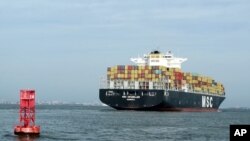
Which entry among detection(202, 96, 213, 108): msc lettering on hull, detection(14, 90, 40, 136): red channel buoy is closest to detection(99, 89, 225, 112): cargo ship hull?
detection(202, 96, 213, 108): msc lettering on hull

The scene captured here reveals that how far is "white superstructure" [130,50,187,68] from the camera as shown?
395 ft

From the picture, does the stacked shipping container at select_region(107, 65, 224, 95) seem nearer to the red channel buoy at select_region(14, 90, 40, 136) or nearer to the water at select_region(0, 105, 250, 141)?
the water at select_region(0, 105, 250, 141)

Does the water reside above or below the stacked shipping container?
below

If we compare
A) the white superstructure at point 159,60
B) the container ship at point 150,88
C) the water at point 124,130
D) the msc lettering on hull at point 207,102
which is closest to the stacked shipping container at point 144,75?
the container ship at point 150,88

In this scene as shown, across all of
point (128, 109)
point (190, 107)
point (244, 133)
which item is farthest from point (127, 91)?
point (244, 133)

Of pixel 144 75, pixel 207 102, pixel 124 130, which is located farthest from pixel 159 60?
pixel 124 130

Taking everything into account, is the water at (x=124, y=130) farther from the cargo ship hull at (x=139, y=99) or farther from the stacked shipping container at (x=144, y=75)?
the stacked shipping container at (x=144, y=75)

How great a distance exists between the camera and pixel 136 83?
341 ft

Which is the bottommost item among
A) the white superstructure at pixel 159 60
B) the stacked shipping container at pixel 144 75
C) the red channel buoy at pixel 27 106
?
the red channel buoy at pixel 27 106

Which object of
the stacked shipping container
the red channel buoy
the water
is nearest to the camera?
the red channel buoy

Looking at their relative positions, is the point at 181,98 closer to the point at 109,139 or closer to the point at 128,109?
the point at 128,109

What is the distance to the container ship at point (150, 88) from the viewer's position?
10044cm

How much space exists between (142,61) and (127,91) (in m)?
23.1

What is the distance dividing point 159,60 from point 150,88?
1872 centimetres
